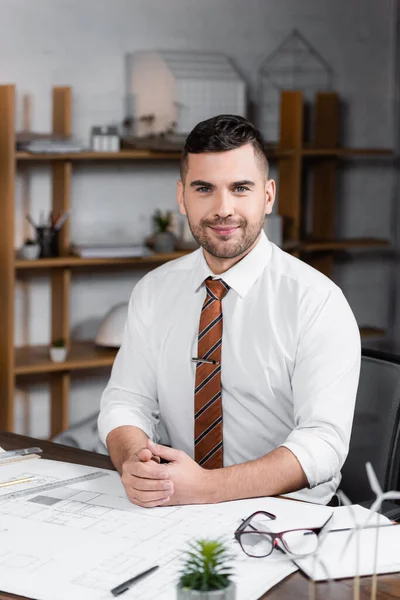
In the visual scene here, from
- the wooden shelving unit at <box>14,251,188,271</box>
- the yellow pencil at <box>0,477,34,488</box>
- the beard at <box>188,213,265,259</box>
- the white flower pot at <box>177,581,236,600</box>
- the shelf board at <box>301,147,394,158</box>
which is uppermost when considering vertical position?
the shelf board at <box>301,147,394,158</box>

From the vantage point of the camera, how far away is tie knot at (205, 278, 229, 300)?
2.02m

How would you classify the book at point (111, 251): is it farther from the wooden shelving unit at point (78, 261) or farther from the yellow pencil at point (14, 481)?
the yellow pencil at point (14, 481)

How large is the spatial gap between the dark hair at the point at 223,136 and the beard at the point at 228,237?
15 cm

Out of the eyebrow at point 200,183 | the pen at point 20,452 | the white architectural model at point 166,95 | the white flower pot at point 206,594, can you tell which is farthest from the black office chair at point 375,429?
the white architectural model at point 166,95

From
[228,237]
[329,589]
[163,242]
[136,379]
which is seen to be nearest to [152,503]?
[329,589]

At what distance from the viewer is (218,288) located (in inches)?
79.9

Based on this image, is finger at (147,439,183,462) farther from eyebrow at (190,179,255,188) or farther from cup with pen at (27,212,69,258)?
cup with pen at (27,212,69,258)

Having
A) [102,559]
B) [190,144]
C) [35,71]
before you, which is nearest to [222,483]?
[102,559]

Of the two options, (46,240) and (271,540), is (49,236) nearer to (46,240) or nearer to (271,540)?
(46,240)

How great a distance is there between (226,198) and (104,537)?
799 mm

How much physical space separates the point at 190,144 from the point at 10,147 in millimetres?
1919

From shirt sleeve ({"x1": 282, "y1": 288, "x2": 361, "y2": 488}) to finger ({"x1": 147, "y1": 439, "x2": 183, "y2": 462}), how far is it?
0.78 ft

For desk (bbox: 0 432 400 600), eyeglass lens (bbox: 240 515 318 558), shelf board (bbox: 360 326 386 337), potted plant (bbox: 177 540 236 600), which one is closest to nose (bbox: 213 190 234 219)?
eyeglass lens (bbox: 240 515 318 558)

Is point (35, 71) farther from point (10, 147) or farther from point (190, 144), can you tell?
point (190, 144)
